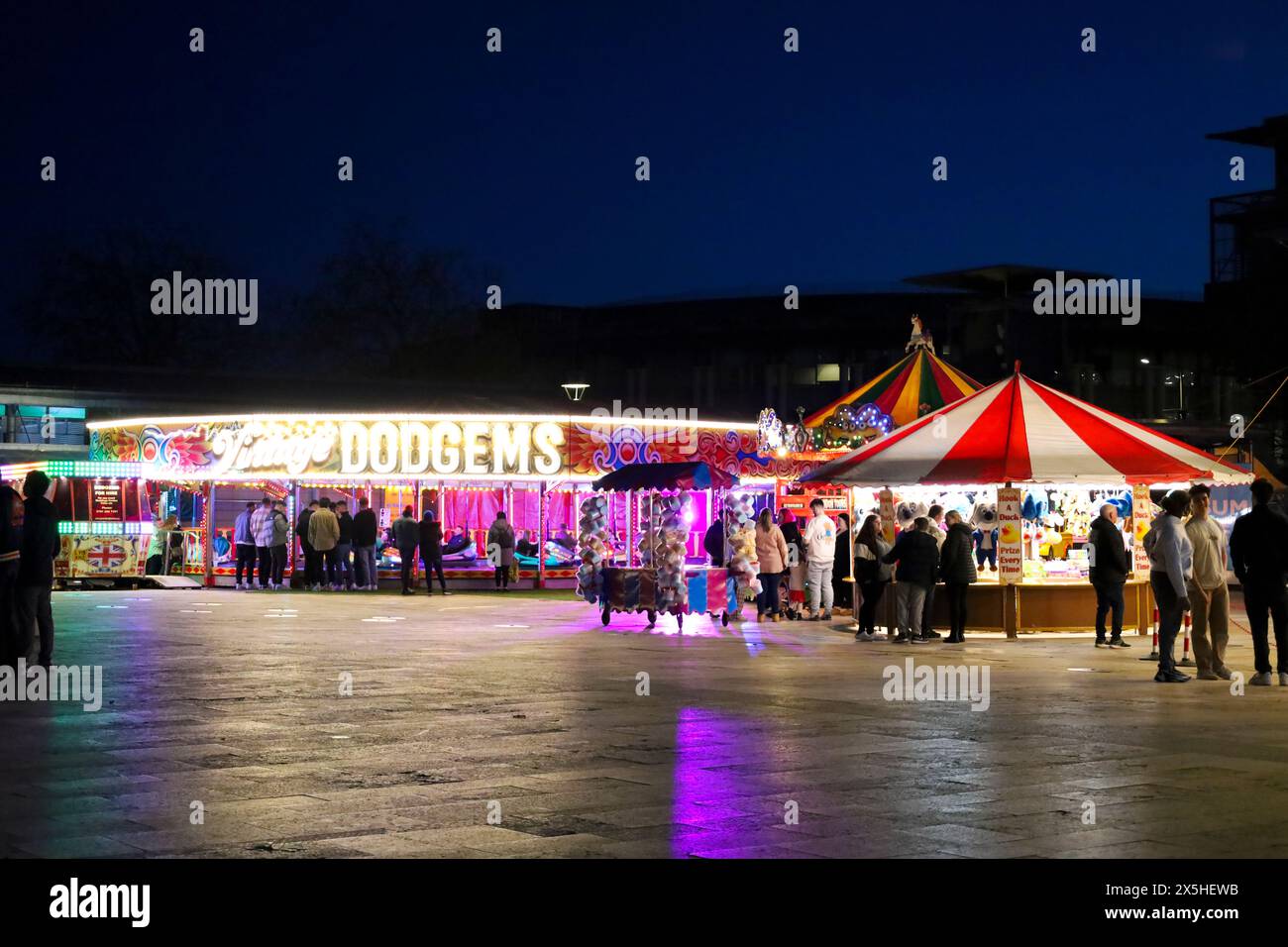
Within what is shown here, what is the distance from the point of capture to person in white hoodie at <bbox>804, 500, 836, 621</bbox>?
78.0 ft

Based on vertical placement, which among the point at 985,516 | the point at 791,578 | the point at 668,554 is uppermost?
the point at 985,516

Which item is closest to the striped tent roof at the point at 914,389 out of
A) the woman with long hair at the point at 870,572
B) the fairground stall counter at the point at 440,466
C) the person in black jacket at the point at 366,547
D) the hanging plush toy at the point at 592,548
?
the fairground stall counter at the point at 440,466

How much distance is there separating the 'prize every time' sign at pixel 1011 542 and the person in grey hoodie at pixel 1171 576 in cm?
616

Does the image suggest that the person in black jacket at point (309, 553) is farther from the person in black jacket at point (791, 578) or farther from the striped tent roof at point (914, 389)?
the person in black jacket at point (791, 578)

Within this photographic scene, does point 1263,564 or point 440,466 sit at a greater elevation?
point 440,466

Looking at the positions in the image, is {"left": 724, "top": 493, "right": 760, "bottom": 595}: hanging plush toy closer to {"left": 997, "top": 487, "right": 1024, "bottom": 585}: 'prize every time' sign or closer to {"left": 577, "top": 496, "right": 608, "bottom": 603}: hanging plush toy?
{"left": 577, "top": 496, "right": 608, "bottom": 603}: hanging plush toy

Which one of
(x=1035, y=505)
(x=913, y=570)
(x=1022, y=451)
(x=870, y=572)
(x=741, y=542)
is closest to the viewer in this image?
(x=913, y=570)

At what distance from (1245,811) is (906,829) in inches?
69.0

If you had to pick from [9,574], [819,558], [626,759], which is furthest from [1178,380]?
[626,759]

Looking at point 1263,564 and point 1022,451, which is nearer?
point 1263,564

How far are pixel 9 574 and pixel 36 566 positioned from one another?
0.23 meters

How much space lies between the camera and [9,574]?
1461 centimetres

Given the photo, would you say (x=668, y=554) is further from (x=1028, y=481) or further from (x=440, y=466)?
(x=440, y=466)
